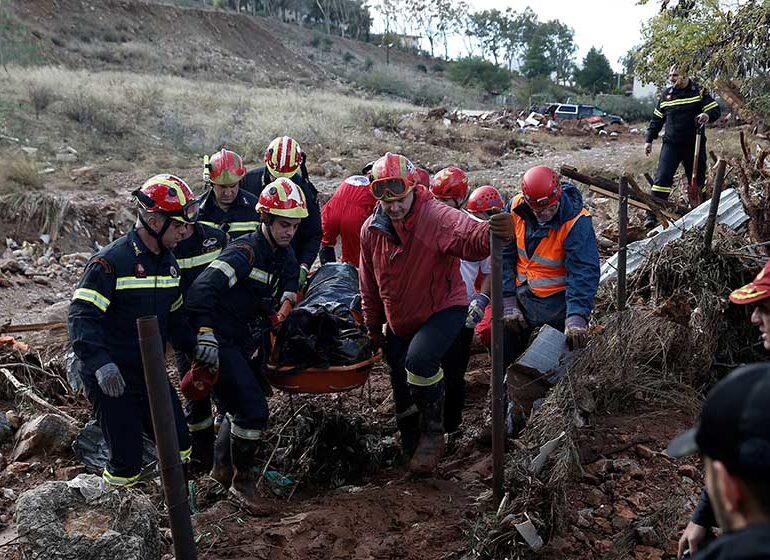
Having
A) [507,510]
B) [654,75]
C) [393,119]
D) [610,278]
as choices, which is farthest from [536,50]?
[507,510]

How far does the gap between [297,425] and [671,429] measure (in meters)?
2.31

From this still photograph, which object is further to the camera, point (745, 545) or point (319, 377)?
point (319, 377)

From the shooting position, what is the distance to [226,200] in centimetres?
496

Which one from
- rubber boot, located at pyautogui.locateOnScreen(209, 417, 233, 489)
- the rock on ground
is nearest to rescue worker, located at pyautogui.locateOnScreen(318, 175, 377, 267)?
rubber boot, located at pyautogui.locateOnScreen(209, 417, 233, 489)

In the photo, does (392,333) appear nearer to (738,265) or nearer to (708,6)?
(738,265)

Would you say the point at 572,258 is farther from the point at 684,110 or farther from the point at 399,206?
the point at 684,110

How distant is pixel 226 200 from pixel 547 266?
2.27 meters

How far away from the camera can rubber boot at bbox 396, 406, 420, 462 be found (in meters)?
4.34

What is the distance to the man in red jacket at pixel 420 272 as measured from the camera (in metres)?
3.75

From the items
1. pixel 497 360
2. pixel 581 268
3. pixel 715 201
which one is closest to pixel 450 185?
pixel 581 268

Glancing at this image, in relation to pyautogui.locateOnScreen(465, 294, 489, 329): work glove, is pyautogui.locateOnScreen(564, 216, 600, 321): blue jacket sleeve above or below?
above

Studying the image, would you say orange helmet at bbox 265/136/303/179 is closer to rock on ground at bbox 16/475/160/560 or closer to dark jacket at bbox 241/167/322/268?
dark jacket at bbox 241/167/322/268

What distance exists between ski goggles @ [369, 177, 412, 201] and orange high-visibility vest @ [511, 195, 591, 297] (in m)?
0.86

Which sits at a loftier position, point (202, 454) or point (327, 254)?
point (327, 254)
